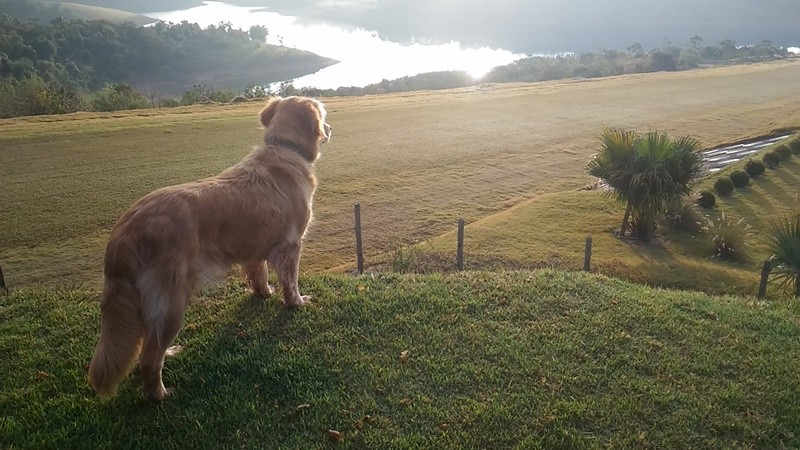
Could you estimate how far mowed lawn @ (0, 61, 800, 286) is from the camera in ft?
45.5

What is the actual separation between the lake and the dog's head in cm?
7328

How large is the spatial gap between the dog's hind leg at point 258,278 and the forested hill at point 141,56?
155 ft

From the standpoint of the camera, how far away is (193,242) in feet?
15.1

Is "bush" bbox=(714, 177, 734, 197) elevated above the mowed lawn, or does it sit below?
below

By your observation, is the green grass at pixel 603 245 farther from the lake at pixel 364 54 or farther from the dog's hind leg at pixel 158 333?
the lake at pixel 364 54

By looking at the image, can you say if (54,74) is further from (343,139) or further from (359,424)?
(359,424)

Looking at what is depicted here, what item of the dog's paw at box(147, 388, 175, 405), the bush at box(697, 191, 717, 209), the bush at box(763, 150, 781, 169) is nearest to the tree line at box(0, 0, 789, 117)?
the bush at box(697, 191, 717, 209)

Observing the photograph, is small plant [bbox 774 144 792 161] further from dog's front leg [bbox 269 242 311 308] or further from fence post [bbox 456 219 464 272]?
dog's front leg [bbox 269 242 311 308]

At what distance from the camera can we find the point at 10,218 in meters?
14.2

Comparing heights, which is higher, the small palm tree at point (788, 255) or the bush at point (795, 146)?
the bush at point (795, 146)

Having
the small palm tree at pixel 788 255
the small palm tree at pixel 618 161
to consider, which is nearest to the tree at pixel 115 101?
the small palm tree at pixel 618 161

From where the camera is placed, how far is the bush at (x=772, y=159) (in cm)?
2284

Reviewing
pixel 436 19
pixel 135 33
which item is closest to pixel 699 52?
pixel 436 19

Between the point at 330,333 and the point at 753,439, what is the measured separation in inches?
154
